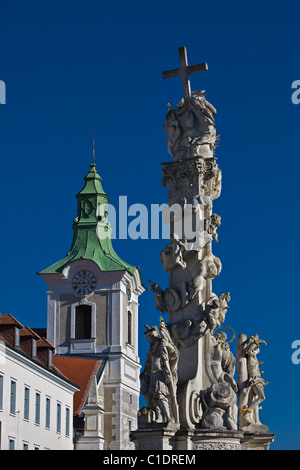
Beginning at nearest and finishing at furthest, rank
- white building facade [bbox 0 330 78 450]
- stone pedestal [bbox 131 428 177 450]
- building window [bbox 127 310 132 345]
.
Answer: stone pedestal [bbox 131 428 177 450], white building facade [bbox 0 330 78 450], building window [bbox 127 310 132 345]

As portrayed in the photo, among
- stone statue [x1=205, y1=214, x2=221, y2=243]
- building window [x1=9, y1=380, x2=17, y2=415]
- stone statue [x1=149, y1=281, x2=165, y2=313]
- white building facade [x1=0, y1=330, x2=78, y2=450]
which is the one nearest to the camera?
stone statue [x1=149, y1=281, x2=165, y2=313]

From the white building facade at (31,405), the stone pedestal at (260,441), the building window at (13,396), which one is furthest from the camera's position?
the building window at (13,396)

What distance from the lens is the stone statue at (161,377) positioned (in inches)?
686

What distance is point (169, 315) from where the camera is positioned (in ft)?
61.1

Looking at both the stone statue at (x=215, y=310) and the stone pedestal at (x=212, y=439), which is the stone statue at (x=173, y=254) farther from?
the stone pedestal at (x=212, y=439)

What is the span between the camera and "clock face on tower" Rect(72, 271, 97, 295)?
67438 mm

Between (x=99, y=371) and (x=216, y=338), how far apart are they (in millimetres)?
47093

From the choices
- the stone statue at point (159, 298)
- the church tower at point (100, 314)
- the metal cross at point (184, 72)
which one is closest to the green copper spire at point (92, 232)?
the church tower at point (100, 314)

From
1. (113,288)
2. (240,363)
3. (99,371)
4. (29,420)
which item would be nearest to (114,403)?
(99,371)

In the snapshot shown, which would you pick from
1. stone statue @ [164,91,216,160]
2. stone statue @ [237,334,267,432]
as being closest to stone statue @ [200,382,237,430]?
stone statue @ [237,334,267,432]

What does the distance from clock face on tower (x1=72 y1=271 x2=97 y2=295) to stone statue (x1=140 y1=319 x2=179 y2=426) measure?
4963 cm

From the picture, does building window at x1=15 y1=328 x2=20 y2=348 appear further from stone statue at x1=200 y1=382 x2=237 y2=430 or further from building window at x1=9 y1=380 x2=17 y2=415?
stone statue at x1=200 y1=382 x2=237 y2=430

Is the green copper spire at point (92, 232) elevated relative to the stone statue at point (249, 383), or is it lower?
elevated

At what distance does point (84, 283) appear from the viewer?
221 feet
